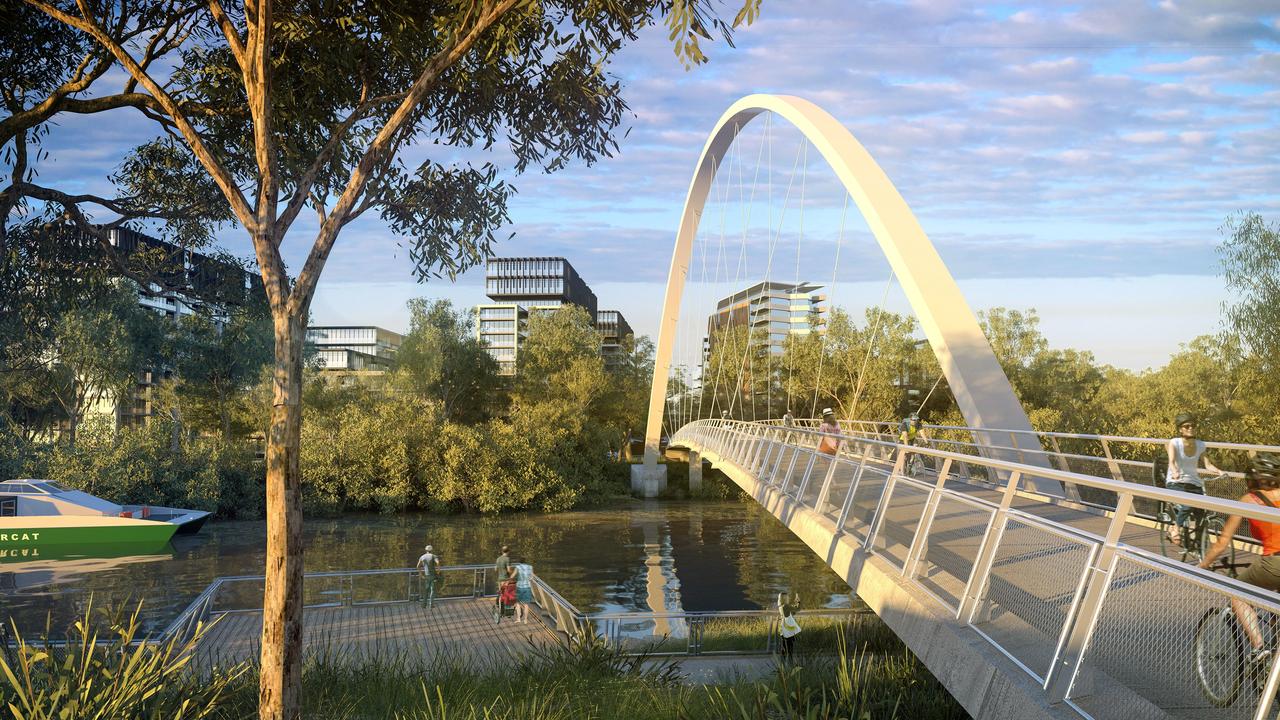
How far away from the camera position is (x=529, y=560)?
1213 inches

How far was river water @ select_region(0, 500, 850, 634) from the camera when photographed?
80.2 feet

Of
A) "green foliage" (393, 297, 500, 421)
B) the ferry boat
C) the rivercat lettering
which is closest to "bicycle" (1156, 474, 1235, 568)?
the ferry boat

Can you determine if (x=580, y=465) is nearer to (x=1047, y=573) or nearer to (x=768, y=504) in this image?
(x=768, y=504)

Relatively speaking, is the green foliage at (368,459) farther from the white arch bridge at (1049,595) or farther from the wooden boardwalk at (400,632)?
the white arch bridge at (1049,595)

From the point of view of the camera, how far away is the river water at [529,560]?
2444 cm

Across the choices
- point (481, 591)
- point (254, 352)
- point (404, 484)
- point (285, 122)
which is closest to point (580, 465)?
point (404, 484)

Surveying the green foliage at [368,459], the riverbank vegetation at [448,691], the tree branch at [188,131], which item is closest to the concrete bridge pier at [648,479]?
the green foliage at [368,459]

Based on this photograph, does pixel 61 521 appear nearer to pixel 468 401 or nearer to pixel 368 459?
pixel 368 459

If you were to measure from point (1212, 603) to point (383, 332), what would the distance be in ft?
486

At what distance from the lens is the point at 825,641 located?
1508 centimetres

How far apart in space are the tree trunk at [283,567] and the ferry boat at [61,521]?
27.8 metres

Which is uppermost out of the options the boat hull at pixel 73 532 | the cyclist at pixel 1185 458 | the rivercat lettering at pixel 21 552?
the cyclist at pixel 1185 458

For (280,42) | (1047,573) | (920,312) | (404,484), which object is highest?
(280,42)

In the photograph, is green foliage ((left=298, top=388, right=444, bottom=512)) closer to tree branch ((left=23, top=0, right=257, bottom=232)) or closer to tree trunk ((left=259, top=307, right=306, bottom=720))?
tree branch ((left=23, top=0, right=257, bottom=232))
